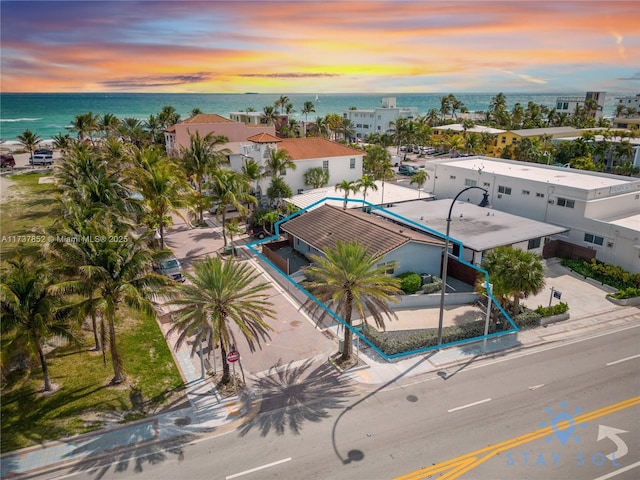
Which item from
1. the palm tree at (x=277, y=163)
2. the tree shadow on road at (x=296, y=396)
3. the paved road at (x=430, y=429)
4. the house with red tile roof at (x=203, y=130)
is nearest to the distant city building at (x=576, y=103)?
the house with red tile roof at (x=203, y=130)

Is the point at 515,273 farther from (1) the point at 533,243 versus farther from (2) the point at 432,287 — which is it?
(1) the point at 533,243

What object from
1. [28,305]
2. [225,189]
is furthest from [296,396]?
[225,189]

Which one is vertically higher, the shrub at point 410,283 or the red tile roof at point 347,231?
the red tile roof at point 347,231

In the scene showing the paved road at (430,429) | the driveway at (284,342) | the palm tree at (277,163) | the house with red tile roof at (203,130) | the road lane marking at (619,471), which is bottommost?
the road lane marking at (619,471)

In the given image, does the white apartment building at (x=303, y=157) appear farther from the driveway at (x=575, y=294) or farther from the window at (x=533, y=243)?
the driveway at (x=575, y=294)

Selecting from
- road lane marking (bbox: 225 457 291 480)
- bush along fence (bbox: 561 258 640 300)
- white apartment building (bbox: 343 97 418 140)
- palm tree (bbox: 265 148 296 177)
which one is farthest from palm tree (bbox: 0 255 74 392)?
white apartment building (bbox: 343 97 418 140)

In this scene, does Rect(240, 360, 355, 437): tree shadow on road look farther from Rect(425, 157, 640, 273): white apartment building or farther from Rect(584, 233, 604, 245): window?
Rect(584, 233, 604, 245): window

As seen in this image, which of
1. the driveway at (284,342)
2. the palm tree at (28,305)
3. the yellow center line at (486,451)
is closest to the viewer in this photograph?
the yellow center line at (486,451)

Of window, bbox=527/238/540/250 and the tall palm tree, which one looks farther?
window, bbox=527/238/540/250
